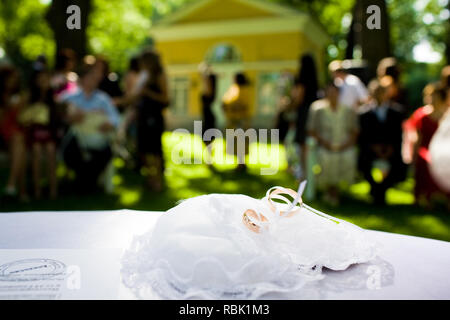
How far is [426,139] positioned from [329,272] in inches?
165

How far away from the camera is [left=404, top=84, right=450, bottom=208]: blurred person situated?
4.93 metres

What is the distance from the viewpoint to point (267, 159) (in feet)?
27.9

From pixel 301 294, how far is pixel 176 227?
0.40 meters

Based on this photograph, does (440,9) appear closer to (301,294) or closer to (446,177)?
(446,177)

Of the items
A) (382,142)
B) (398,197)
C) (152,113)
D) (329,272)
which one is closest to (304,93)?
(382,142)

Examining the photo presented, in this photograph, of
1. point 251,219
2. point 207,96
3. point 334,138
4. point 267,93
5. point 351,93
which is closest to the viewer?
point 251,219

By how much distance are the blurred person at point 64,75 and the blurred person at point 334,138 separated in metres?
3.01

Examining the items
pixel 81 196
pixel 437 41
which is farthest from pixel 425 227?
pixel 437 41

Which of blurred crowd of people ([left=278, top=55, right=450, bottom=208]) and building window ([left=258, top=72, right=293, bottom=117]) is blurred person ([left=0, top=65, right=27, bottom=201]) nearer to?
blurred crowd of people ([left=278, top=55, right=450, bottom=208])

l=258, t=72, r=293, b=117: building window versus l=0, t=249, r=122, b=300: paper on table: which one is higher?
l=258, t=72, r=293, b=117: building window

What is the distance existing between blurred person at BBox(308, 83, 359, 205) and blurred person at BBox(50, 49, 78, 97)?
9.87ft

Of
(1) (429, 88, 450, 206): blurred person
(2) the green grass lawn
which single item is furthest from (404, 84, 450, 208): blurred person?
(1) (429, 88, 450, 206): blurred person

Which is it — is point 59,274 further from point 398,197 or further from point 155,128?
point 398,197

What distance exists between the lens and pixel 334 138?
5000 mm
